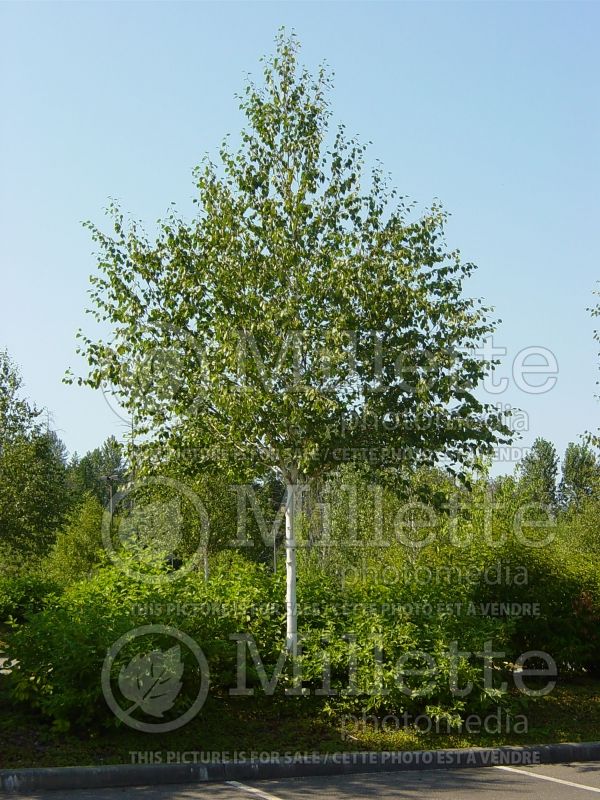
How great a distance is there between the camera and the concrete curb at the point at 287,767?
8500 millimetres

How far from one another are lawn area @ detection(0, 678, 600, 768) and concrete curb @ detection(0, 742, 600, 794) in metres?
0.24

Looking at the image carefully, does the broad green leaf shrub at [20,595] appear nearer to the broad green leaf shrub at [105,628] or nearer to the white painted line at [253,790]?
the broad green leaf shrub at [105,628]

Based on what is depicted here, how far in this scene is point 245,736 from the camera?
10078 mm

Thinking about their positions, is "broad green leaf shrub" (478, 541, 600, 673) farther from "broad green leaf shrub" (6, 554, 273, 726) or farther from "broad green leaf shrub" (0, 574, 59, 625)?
"broad green leaf shrub" (0, 574, 59, 625)

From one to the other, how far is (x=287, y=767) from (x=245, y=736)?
0.92 meters

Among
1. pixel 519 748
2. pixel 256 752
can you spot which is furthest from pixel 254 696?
pixel 519 748

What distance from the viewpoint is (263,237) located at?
495 inches

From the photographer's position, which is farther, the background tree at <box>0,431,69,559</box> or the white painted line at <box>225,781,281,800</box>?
the background tree at <box>0,431,69,559</box>

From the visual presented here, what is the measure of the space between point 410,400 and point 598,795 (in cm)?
523

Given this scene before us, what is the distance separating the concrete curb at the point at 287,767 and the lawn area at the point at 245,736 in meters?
0.24

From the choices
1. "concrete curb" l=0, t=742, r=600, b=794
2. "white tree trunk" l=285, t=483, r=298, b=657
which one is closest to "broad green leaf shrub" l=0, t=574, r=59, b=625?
"white tree trunk" l=285, t=483, r=298, b=657

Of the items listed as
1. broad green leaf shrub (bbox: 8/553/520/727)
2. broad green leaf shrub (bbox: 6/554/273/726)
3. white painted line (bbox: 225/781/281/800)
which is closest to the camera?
white painted line (bbox: 225/781/281/800)

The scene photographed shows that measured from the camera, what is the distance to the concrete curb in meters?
8.50

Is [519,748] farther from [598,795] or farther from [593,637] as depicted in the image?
[593,637]
